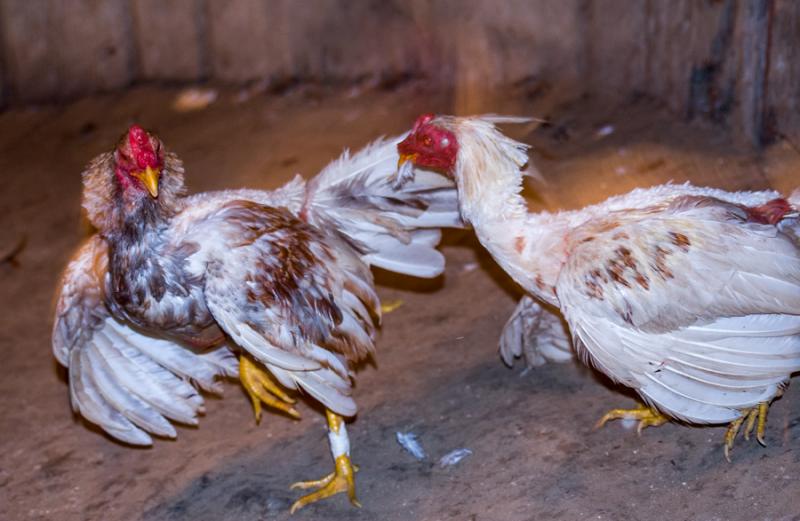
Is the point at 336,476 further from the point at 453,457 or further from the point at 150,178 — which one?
the point at 150,178

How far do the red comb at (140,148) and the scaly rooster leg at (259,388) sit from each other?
3.08ft

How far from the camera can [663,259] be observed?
3.04 m

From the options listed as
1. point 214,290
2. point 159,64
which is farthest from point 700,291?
point 159,64

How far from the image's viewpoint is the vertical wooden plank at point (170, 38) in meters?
7.46

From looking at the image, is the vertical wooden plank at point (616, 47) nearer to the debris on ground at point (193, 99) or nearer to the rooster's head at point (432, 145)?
the rooster's head at point (432, 145)

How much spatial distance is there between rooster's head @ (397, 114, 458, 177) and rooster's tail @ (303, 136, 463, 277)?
0.35 metres

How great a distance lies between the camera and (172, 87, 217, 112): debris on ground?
289 inches

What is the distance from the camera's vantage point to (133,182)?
341 cm

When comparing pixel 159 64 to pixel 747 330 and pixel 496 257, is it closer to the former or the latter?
pixel 496 257

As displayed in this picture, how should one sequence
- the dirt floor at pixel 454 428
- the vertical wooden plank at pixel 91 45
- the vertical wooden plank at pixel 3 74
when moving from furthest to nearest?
the vertical wooden plank at pixel 3 74, the vertical wooden plank at pixel 91 45, the dirt floor at pixel 454 428

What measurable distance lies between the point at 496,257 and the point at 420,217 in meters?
0.58

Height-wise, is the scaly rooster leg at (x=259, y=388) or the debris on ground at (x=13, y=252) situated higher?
the scaly rooster leg at (x=259, y=388)

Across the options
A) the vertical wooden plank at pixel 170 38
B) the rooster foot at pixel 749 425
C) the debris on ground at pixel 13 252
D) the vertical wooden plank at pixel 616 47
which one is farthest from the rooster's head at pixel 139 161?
the vertical wooden plank at pixel 170 38

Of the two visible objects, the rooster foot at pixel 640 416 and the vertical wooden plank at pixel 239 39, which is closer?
the rooster foot at pixel 640 416
